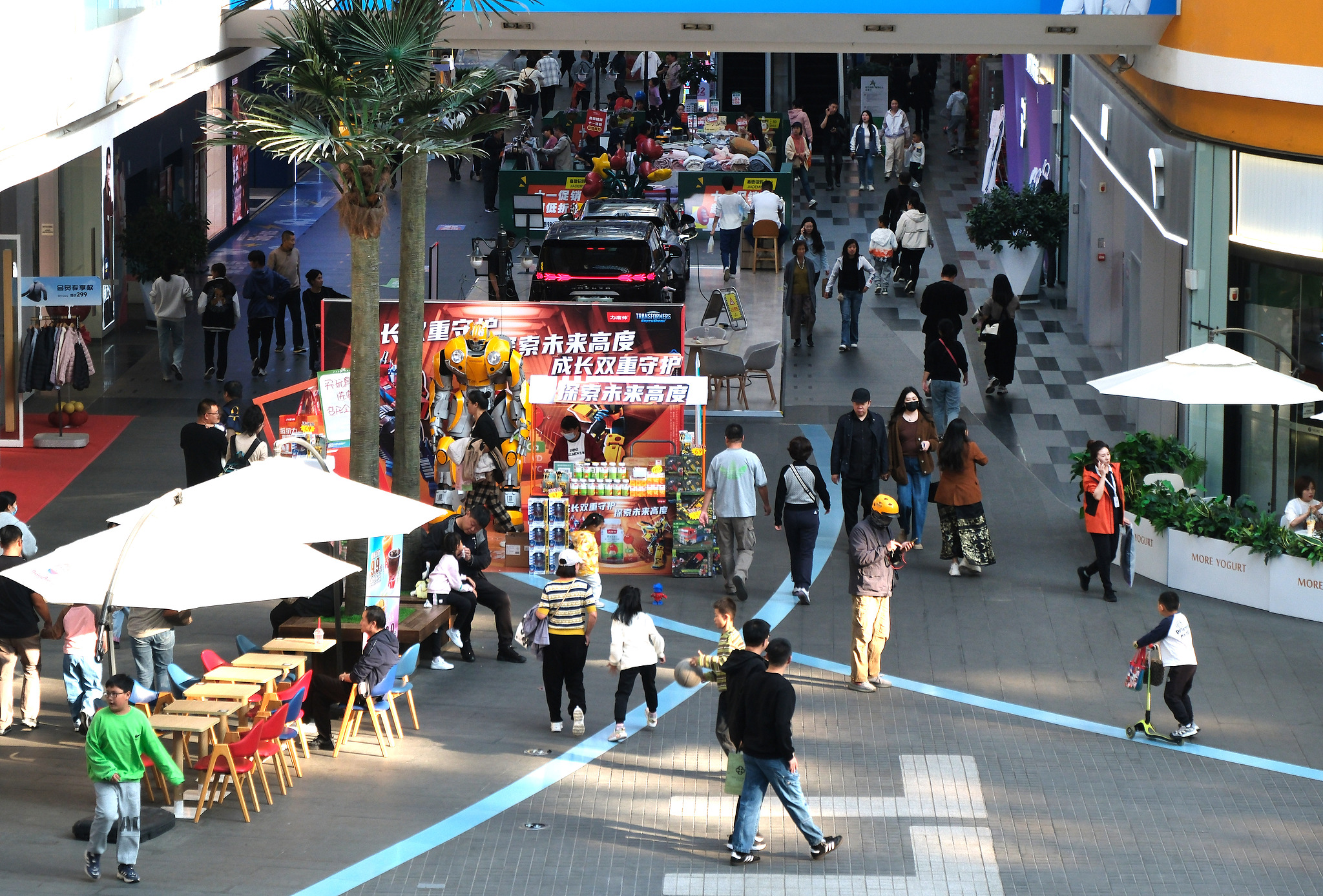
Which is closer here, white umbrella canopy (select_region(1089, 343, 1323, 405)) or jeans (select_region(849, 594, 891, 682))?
jeans (select_region(849, 594, 891, 682))

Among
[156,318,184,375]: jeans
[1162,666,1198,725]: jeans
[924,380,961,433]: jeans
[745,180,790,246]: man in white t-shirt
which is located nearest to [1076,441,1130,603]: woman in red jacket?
[1162,666,1198,725]: jeans

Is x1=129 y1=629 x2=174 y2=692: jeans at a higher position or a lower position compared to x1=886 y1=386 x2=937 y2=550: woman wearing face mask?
lower

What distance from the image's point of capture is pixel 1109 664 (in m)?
14.4

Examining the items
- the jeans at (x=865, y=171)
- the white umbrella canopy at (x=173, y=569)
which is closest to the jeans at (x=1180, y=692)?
the white umbrella canopy at (x=173, y=569)

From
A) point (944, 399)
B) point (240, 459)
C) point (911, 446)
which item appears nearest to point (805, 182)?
point (944, 399)

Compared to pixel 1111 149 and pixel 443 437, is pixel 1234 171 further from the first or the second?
pixel 443 437

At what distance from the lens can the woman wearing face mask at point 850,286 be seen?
2434cm

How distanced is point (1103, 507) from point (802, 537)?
2808 mm

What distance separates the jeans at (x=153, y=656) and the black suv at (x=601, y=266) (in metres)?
11.1

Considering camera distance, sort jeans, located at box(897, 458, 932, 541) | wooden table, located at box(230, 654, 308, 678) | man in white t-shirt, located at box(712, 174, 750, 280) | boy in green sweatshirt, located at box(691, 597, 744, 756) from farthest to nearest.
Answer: man in white t-shirt, located at box(712, 174, 750, 280) → jeans, located at box(897, 458, 932, 541) → wooden table, located at box(230, 654, 308, 678) → boy in green sweatshirt, located at box(691, 597, 744, 756)

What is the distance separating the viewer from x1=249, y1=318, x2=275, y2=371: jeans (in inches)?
902

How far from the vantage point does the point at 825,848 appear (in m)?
10.8

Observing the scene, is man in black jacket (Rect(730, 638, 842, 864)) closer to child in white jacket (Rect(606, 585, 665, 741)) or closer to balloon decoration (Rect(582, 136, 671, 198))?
child in white jacket (Rect(606, 585, 665, 741))

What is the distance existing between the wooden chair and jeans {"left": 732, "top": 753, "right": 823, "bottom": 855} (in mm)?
19927
